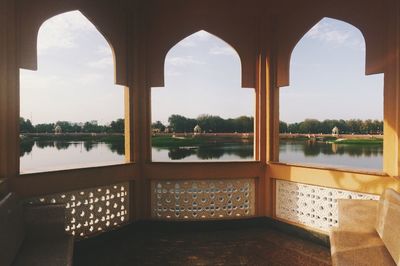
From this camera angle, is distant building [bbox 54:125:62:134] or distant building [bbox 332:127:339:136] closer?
distant building [bbox 54:125:62:134]

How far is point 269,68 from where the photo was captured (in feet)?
12.9

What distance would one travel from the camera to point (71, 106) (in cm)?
522

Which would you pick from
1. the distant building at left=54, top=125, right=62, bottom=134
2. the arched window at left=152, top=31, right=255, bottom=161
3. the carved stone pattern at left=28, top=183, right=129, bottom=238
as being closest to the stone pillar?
the carved stone pattern at left=28, top=183, right=129, bottom=238

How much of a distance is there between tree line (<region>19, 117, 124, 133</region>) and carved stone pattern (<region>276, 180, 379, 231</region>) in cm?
278

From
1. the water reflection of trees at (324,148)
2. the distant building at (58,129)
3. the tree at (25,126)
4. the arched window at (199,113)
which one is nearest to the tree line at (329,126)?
the water reflection of trees at (324,148)

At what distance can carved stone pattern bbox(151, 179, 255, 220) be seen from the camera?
3867 millimetres

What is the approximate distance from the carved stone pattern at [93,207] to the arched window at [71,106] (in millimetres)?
360

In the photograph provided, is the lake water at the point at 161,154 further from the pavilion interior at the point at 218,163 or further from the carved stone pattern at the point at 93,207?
the carved stone pattern at the point at 93,207

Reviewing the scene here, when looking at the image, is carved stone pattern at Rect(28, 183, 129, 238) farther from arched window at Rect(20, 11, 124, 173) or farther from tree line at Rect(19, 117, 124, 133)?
tree line at Rect(19, 117, 124, 133)

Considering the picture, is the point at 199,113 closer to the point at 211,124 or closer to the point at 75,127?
the point at 211,124

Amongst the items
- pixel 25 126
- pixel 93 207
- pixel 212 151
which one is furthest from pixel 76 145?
pixel 212 151

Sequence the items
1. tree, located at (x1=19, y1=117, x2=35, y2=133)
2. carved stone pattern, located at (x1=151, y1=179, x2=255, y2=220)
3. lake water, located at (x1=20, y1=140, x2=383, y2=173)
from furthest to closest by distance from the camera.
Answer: carved stone pattern, located at (x1=151, y1=179, x2=255, y2=220)
lake water, located at (x1=20, y1=140, x2=383, y2=173)
tree, located at (x1=19, y1=117, x2=35, y2=133)

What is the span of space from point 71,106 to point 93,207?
2.63m

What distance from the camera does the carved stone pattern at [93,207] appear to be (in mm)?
3113
